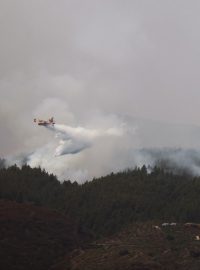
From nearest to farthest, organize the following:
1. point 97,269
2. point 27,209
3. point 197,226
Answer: point 97,269
point 197,226
point 27,209

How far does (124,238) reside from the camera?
168m

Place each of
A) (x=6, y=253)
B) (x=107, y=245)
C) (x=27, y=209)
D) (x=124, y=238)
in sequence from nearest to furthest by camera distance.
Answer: (x=6, y=253)
(x=107, y=245)
(x=124, y=238)
(x=27, y=209)

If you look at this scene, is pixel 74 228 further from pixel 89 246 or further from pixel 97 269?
pixel 97 269

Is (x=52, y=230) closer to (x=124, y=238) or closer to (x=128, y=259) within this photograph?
A: (x=124, y=238)

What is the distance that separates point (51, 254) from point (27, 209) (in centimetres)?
4267

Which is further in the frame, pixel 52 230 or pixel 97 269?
pixel 52 230

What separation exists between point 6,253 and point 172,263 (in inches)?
1635

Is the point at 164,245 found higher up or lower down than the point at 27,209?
lower down

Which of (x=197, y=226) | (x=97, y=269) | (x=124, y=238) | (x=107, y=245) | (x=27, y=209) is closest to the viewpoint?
(x=97, y=269)

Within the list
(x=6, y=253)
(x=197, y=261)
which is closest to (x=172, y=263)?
(x=197, y=261)

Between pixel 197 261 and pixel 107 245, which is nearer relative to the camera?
pixel 197 261

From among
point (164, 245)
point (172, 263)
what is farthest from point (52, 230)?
point (172, 263)

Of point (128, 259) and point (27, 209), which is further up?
point (27, 209)

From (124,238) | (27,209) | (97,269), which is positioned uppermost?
(27,209)
